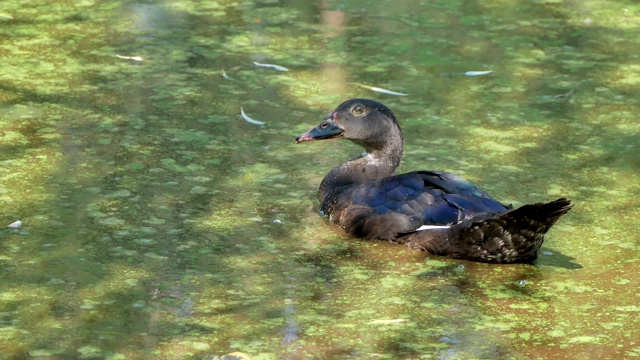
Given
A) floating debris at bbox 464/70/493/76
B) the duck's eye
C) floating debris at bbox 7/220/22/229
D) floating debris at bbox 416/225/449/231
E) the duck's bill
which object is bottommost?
floating debris at bbox 464/70/493/76

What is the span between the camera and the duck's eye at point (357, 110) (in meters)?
6.68

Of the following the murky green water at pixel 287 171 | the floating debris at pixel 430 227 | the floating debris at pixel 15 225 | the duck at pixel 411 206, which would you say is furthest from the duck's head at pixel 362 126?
the floating debris at pixel 15 225

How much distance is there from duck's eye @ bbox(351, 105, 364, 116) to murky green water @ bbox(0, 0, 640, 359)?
18.2 inches

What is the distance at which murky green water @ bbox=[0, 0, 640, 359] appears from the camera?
507 centimetres

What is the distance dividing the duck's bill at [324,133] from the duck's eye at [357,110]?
124mm

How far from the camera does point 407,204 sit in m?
6.10

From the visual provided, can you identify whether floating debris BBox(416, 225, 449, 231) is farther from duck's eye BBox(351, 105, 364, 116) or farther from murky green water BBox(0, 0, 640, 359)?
duck's eye BBox(351, 105, 364, 116)

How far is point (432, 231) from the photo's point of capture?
5914 mm

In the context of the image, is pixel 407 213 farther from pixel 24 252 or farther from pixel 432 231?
pixel 24 252

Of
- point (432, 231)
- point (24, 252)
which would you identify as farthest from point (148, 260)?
point (432, 231)

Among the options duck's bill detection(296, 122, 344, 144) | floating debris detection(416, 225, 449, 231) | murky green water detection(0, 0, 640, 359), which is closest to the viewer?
murky green water detection(0, 0, 640, 359)

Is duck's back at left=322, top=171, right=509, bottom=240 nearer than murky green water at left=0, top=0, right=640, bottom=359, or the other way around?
murky green water at left=0, top=0, right=640, bottom=359

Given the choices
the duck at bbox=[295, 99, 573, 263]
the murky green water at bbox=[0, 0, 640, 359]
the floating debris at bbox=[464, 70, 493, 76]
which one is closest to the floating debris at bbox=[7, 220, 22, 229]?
the murky green water at bbox=[0, 0, 640, 359]

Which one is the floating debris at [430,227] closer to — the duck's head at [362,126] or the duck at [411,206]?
the duck at [411,206]
